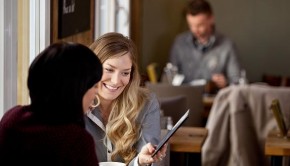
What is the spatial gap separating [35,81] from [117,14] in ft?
15.2

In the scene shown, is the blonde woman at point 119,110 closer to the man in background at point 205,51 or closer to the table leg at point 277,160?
the table leg at point 277,160

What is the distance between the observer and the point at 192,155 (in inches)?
171

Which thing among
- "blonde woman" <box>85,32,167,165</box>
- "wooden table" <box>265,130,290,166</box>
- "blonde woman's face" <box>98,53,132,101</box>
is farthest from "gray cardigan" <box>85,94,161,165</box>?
"wooden table" <box>265,130,290,166</box>

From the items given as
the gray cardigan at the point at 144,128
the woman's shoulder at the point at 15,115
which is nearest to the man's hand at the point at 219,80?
the gray cardigan at the point at 144,128

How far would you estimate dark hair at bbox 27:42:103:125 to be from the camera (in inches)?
79.3

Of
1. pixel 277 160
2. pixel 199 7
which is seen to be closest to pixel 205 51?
pixel 199 7

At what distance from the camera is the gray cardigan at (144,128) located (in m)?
3.15

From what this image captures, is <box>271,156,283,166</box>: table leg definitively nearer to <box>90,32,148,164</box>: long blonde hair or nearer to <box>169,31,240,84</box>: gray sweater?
<box>90,32,148,164</box>: long blonde hair

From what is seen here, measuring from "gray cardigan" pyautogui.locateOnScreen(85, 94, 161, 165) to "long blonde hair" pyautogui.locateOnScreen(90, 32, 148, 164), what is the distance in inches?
1.0

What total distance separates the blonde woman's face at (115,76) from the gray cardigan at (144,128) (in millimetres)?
117

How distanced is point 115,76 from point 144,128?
0.27m

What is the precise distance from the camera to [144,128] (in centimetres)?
321

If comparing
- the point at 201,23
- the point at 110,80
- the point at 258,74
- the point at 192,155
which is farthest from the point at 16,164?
the point at 258,74

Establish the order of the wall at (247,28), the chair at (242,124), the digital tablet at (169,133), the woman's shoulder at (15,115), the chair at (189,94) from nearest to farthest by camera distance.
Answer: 1. the woman's shoulder at (15,115)
2. the digital tablet at (169,133)
3. the chair at (242,124)
4. the chair at (189,94)
5. the wall at (247,28)
